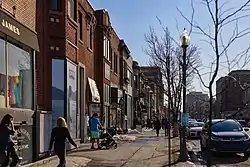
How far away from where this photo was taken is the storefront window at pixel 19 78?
15634 millimetres

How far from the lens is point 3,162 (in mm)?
13852

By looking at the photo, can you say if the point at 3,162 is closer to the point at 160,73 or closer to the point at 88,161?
the point at 88,161

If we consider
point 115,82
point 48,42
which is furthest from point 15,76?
point 115,82

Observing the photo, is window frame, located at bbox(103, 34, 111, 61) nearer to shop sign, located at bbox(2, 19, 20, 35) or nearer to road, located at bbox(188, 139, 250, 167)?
road, located at bbox(188, 139, 250, 167)

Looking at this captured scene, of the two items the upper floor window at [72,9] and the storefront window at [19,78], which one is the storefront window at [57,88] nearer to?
the upper floor window at [72,9]

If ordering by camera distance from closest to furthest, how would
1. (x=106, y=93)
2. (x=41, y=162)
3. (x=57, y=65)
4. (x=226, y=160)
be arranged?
(x=41, y=162) < (x=226, y=160) < (x=57, y=65) < (x=106, y=93)

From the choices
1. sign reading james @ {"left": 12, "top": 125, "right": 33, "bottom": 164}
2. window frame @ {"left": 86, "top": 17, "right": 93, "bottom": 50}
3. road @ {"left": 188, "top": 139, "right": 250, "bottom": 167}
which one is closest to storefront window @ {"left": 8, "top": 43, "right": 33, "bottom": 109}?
sign reading james @ {"left": 12, "top": 125, "right": 33, "bottom": 164}

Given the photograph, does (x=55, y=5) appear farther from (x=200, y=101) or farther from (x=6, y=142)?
(x=6, y=142)

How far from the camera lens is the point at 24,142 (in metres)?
16.4

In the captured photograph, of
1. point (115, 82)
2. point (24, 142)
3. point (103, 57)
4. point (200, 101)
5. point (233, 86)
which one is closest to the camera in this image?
point (233, 86)

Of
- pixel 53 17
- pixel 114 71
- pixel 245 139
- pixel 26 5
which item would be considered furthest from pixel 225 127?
pixel 114 71

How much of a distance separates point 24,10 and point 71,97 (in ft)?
24.3

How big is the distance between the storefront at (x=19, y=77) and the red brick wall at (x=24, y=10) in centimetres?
27

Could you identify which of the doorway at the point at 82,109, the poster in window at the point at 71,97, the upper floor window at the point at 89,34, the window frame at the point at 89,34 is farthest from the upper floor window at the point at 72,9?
the upper floor window at the point at 89,34
